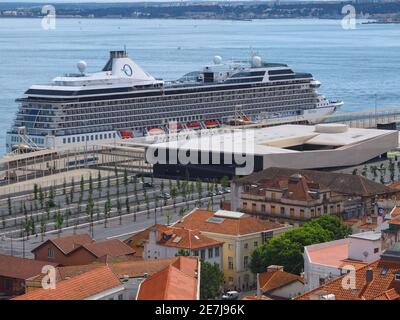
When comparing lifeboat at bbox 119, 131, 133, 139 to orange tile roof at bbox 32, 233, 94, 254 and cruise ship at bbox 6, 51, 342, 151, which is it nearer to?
cruise ship at bbox 6, 51, 342, 151

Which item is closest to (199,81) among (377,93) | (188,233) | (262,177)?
(377,93)

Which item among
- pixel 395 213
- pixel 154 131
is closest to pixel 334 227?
pixel 395 213

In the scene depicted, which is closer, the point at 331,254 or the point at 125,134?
the point at 331,254

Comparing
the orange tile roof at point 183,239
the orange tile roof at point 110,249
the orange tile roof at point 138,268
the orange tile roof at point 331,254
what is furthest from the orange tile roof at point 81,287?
the orange tile roof at point 183,239

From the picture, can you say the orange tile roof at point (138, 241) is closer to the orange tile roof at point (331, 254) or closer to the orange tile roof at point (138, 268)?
the orange tile roof at point (331, 254)

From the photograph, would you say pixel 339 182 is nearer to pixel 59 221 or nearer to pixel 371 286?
pixel 59 221

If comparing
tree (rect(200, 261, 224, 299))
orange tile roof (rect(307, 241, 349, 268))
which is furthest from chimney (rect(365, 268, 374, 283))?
tree (rect(200, 261, 224, 299))
